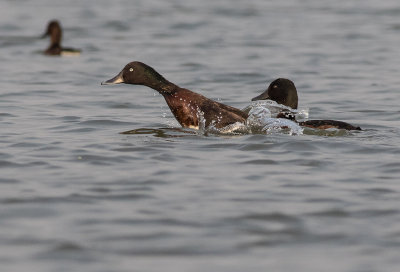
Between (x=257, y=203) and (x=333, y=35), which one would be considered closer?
(x=257, y=203)

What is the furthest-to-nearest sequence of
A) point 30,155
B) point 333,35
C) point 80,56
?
point 333,35, point 80,56, point 30,155

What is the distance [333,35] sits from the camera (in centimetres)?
2316

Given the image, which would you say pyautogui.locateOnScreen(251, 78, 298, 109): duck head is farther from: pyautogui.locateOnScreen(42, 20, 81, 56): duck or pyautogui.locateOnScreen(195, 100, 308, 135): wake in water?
pyautogui.locateOnScreen(42, 20, 81, 56): duck

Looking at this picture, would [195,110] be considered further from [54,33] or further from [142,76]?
[54,33]

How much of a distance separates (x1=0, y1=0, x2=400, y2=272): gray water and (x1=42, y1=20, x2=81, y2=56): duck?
672mm

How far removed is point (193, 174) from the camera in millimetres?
8195

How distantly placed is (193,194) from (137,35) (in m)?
16.5

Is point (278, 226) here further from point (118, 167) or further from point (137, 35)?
point (137, 35)

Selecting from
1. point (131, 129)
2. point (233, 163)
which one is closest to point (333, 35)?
point (131, 129)

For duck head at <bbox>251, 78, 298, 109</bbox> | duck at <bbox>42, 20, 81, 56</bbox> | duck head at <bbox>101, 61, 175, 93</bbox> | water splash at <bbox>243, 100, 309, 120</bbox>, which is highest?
duck at <bbox>42, 20, 81, 56</bbox>

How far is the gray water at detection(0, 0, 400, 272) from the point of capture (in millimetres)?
5953

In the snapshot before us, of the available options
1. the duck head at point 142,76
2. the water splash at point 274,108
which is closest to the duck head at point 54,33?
the water splash at point 274,108

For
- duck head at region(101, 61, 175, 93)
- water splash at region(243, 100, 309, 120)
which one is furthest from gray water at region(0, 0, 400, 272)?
water splash at region(243, 100, 309, 120)

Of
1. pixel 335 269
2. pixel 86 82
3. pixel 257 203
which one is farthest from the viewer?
pixel 86 82
